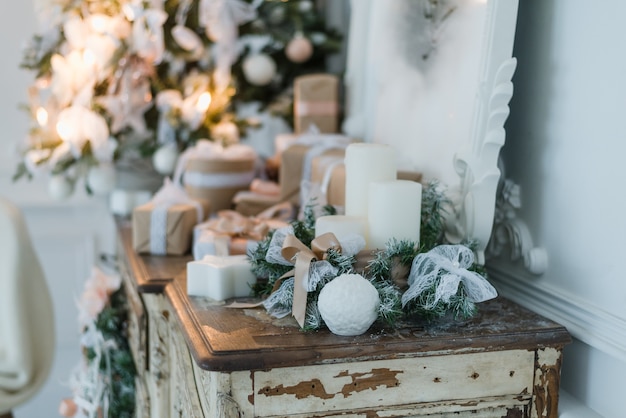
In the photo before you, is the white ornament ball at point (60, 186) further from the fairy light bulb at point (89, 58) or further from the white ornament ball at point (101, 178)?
the fairy light bulb at point (89, 58)

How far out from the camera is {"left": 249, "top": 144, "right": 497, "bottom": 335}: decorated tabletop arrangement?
1.00 metres

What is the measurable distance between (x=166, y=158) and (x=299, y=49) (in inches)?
20.0

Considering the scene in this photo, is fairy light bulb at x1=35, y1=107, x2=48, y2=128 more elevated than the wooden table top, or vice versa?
fairy light bulb at x1=35, y1=107, x2=48, y2=128

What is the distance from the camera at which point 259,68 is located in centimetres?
215

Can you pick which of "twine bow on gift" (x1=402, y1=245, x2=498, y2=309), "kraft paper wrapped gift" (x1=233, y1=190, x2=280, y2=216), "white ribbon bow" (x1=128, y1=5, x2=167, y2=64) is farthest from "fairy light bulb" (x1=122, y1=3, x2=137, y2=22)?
"twine bow on gift" (x1=402, y1=245, x2=498, y2=309)

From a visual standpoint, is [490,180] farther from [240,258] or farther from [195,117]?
[195,117]

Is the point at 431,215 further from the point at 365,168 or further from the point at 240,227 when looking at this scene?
the point at 240,227

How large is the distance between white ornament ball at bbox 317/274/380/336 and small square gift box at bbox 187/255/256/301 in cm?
21

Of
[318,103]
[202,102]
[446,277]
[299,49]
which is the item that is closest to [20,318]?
[202,102]

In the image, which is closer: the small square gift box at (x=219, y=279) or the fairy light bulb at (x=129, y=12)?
the small square gift box at (x=219, y=279)

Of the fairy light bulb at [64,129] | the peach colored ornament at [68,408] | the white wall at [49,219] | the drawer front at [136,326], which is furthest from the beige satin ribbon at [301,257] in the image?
the white wall at [49,219]

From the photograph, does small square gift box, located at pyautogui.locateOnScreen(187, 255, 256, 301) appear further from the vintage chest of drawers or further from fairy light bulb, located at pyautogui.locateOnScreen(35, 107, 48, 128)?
fairy light bulb, located at pyautogui.locateOnScreen(35, 107, 48, 128)

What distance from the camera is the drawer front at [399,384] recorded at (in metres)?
0.97

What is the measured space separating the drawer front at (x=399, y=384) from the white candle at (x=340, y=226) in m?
0.23
